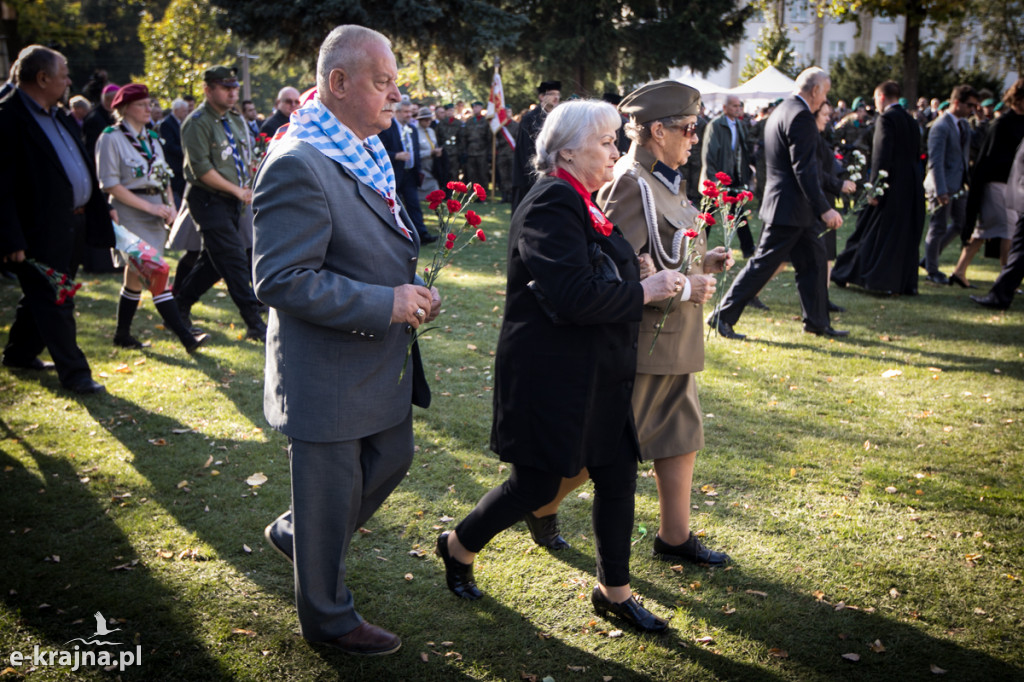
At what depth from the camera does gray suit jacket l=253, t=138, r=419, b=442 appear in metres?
2.54

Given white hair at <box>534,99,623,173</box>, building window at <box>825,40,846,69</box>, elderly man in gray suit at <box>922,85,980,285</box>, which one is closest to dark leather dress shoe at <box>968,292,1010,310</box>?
elderly man in gray suit at <box>922,85,980,285</box>

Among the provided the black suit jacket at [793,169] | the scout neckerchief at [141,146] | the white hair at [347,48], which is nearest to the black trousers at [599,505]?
the white hair at [347,48]

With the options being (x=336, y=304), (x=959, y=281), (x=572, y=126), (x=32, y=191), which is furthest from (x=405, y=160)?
(x=336, y=304)

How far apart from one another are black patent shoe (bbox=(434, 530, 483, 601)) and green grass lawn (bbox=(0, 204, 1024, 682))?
0.06 meters

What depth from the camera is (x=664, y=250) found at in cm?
347

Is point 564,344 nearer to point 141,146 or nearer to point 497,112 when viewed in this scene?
point 141,146

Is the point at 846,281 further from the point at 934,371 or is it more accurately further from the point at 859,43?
the point at 859,43

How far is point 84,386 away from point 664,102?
485 centimetres

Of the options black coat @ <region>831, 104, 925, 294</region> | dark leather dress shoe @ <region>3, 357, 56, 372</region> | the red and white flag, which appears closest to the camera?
dark leather dress shoe @ <region>3, 357, 56, 372</region>

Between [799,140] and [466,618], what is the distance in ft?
19.0

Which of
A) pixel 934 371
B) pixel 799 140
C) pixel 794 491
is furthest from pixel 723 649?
pixel 799 140

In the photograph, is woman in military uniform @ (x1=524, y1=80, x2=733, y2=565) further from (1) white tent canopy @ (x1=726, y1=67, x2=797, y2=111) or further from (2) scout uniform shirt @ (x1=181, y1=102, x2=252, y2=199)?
(1) white tent canopy @ (x1=726, y1=67, x2=797, y2=111)

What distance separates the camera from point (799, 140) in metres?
7.41

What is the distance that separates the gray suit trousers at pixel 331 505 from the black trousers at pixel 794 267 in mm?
5270
